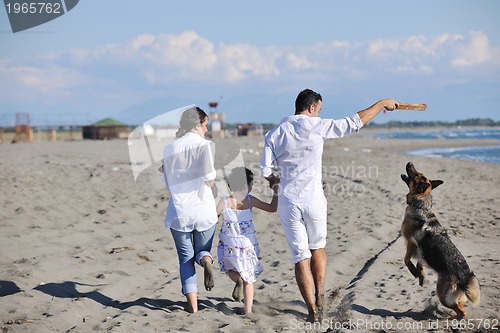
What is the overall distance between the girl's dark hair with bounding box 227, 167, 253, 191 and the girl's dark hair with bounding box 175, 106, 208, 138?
0.64 meters

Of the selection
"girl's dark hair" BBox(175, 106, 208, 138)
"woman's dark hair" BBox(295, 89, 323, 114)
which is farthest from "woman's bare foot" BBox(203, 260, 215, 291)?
"woman's dark hair" BBox(295, 89, 323, 114)

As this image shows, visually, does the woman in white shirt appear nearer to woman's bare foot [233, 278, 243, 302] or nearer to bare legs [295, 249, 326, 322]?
woman's bare foot [233, 278, 243, 302]

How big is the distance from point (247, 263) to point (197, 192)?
856mm

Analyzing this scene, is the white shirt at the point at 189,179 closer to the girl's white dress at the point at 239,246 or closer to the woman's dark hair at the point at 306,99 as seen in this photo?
the girl's white dress at the point at 239,246

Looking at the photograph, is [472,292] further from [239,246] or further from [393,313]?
[239,246]

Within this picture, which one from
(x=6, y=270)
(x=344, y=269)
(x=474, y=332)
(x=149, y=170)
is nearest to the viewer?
(x=474, y=332)

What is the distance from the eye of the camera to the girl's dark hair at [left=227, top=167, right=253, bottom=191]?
5.49 m

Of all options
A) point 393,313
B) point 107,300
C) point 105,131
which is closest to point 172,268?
point 107,300

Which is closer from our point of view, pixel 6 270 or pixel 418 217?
pixel 418 217

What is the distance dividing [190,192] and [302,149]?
3.83ft

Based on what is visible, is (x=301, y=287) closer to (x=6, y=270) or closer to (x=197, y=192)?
(x=197, y=192)

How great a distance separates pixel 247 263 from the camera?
5355mm

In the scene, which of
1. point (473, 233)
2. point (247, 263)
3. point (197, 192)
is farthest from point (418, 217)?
point (473, 233)

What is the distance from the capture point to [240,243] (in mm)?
5371
